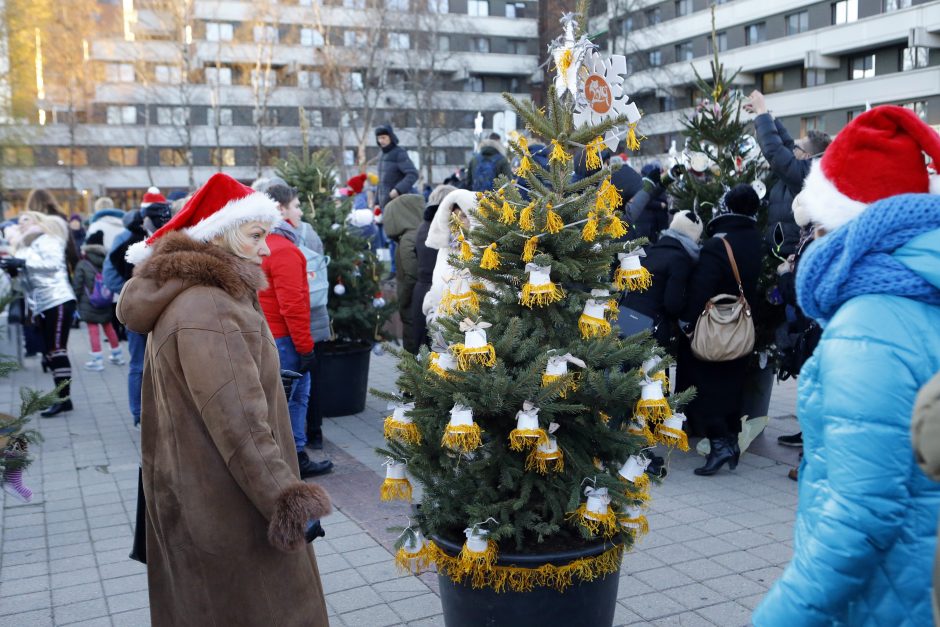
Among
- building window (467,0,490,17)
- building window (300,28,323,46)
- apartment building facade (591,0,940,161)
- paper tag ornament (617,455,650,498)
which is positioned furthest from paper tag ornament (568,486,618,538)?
building window (467,0,490,17)

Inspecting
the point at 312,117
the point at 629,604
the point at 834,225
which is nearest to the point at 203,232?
the point at 834,225

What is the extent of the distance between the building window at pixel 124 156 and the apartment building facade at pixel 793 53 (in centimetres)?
3077

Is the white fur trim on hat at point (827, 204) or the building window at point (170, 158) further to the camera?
the building window at point (170, 158)

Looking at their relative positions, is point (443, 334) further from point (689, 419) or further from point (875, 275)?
point (689, 419)

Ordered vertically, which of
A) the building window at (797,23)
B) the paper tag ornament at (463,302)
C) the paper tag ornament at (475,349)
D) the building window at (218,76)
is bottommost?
the paper tag ornament at (475,349)

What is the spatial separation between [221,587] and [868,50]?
48.2 metres

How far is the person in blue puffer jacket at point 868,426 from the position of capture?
1854 millimetres

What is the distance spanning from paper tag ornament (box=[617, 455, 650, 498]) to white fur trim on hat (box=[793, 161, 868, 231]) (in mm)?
1715

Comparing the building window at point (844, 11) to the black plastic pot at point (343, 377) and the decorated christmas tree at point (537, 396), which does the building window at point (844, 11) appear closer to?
the black plastic pot at point (343, 377)

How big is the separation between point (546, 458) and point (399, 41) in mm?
49159

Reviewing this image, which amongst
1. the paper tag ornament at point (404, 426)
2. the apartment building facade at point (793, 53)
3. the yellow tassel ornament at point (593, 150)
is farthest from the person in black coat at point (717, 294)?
the apartment building facade at point (793, 53)

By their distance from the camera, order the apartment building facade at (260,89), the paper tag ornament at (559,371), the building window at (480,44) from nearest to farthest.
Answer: the paper tag ornament at (559,371), the apartment building facade at (260,89), the building window at (480,44)

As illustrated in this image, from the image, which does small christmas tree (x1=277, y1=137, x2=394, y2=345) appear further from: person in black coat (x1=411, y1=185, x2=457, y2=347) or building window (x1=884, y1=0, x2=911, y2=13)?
building window (x1=884, y1=0, x2=911, y2=13)

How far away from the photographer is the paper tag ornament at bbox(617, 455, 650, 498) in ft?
12.7
